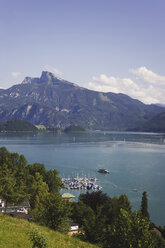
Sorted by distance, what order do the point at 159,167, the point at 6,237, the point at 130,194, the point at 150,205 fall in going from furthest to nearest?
the point at 159,167
the point at 130,194
the point at 150,205
the point at 6,237

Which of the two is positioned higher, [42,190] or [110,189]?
[42,190]

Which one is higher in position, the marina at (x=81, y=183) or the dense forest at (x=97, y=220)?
the dense forest at (x=97, y=220)

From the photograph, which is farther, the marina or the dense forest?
the marina

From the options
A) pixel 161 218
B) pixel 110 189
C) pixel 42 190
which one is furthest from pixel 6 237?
pixel 110 189

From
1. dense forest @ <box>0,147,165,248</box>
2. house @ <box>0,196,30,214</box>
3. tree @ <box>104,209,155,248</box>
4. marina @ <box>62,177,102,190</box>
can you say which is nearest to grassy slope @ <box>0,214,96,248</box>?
tree @ <box>104,209,155,248</box>

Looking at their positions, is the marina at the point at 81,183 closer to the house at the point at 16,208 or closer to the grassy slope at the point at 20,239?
the house at the point at 16,208

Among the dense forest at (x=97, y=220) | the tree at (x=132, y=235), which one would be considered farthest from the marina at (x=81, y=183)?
the tree at (x=132, y=235)

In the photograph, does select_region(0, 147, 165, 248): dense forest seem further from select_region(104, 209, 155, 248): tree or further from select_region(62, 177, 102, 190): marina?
select_region(62, 177, 102, 190): marina

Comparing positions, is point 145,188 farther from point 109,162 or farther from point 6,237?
point 6,237

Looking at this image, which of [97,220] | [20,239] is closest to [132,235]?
[20,239]
